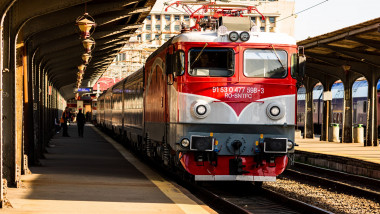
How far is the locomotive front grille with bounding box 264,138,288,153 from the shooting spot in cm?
1245

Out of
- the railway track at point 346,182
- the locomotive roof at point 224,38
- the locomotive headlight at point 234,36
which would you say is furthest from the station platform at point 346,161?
the locomotive headlight at point 234,36

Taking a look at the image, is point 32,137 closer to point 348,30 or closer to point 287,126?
point 287,126

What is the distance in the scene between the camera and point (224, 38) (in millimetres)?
12906

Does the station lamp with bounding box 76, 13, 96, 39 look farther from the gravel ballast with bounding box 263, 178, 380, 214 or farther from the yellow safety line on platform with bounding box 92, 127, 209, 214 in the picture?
the gravel ballast with bounding box 263, 178, 380, 214

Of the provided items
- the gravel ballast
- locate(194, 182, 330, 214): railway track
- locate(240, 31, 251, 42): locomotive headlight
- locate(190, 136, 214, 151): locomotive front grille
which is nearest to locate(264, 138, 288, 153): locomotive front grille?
locate(194, 182, 330, 214): railway track

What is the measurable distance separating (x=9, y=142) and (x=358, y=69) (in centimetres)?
1785

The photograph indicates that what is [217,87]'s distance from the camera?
12.6m

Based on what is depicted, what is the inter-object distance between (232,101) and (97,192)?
295 centimetres

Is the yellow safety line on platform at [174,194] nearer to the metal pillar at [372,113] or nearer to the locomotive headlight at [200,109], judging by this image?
the locomotive headlight at [200,109]

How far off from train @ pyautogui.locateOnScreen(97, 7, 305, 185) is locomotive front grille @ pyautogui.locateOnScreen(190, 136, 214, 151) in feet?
0.06

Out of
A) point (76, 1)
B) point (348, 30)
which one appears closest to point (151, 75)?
point (76, 1)

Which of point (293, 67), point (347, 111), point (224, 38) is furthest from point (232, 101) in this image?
point (347, 111)

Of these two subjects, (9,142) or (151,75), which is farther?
(151,75)

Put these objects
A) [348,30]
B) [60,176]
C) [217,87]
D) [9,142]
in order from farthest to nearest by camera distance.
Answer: [348,30], [60,176], [217,87], [9,142]
